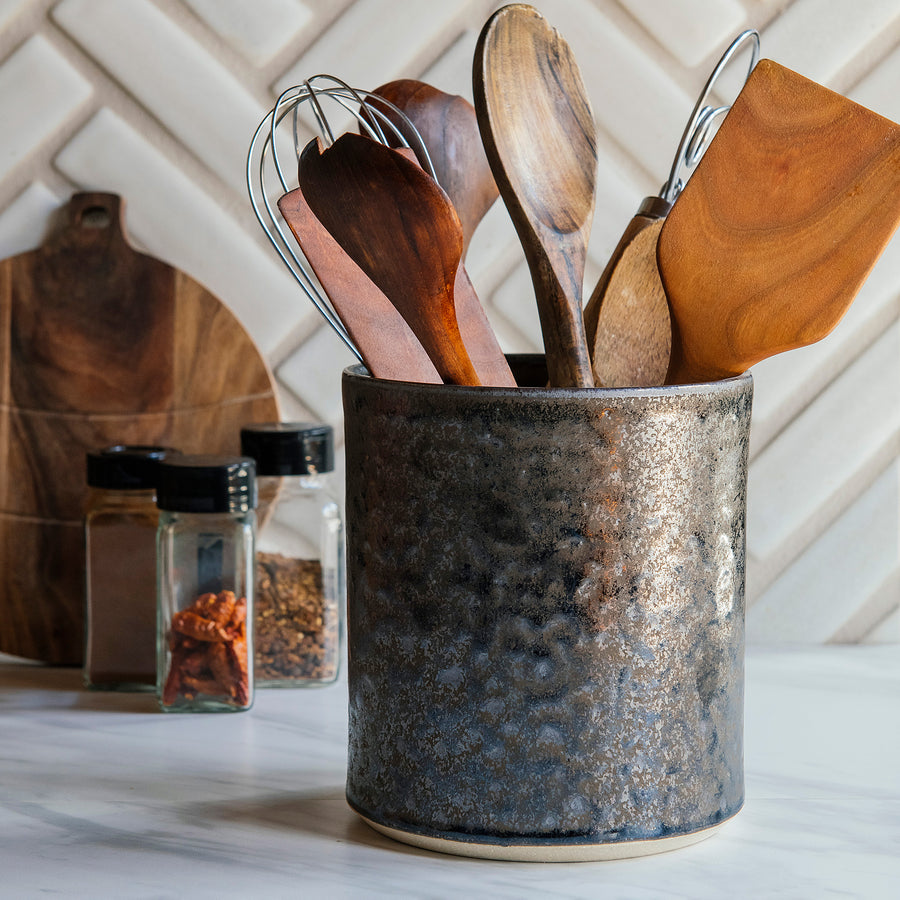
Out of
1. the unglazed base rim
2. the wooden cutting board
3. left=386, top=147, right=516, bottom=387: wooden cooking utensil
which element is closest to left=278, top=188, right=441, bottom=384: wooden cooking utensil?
left=386, top=147, right=516, bottom=387: wooden cooking utensil

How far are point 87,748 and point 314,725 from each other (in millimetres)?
111

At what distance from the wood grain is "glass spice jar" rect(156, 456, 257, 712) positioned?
0.72ft

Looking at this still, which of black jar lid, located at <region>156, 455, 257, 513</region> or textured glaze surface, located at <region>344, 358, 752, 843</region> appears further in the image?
black jar lid, located at <region>156, 455, 257, 513</region>

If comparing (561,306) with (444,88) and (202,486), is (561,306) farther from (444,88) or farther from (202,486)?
(444,88)

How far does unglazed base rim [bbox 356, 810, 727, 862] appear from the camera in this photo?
1.33 ft

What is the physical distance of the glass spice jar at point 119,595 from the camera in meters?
0.67

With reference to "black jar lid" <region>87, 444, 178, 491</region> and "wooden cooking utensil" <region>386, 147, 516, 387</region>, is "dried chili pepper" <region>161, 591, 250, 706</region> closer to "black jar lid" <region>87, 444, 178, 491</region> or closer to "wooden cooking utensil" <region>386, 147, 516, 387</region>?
"black jar lid" <region>87, 444, 178, 491</region>

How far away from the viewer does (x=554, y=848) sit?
1.33 feet

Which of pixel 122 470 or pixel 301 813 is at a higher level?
pixel 122 470

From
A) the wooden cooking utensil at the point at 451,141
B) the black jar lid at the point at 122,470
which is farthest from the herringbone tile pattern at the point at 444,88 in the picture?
the wooden cooking utensil at the point at 451,141

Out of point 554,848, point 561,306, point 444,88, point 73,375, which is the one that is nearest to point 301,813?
point 554,848

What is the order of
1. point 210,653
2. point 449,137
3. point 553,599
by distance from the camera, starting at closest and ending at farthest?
point 553,599
point 449,137
point 210,653

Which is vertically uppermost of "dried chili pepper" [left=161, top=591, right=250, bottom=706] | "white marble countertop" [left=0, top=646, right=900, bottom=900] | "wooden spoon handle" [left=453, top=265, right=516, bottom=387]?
"wooden spoon handle" [left=453, top=265, right=516, bottom=387]

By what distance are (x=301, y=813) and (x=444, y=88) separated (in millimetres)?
452
